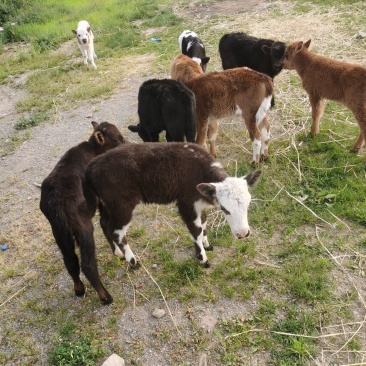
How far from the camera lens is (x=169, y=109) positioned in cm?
562

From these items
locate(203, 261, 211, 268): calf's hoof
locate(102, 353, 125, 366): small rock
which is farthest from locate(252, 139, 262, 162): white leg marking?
locate(102, 353, 125, 366): small rock

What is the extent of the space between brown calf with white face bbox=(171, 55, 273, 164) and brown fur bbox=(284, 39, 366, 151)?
3.78 ft

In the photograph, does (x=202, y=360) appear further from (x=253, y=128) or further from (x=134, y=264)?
(x=253, y=128)

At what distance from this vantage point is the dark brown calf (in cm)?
387

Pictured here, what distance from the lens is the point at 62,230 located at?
383 cm

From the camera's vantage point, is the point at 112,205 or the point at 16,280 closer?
the point at 112,205

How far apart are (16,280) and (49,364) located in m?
1.52

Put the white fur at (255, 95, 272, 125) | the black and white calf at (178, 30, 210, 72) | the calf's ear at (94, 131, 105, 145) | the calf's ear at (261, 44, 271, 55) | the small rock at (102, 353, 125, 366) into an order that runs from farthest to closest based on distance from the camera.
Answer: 1. the black and white calf at (178, 30, 210, 72)
2. the calf's ear at (261, 44, 271, 55)
3. the white fur at (255, 95, 272, 125)
4. the calf's ear at (94, 131, 105, 145)
5. the small rock at (102, 353, 125, 366)

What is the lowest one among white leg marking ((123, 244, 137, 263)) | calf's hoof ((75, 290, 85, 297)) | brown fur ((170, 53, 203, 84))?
calf's hoof ((75, 290, 85, 297))

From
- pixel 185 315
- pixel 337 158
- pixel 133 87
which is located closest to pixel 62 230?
pixel 185 315

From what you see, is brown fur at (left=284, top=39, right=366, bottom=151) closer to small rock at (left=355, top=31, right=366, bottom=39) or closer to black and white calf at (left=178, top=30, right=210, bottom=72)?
black and white calf at (left=178, top=30, right=210, bottom=72)

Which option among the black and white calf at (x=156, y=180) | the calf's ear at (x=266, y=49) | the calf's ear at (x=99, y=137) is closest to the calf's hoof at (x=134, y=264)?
the black and white calf at (x=156, y=180)

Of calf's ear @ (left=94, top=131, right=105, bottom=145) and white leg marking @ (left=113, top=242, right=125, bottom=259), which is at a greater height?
calf's ear @ (left=94, top=131, right=105, bottom=145)

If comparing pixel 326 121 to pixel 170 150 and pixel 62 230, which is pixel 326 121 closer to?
pixel 170 150
